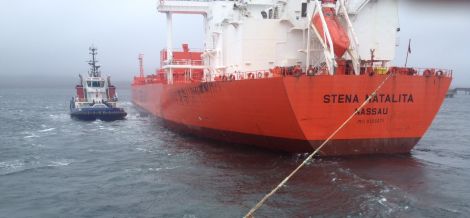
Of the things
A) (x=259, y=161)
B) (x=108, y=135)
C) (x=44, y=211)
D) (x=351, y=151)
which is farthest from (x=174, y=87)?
(x=44, y=211)

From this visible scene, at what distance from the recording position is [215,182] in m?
13.0

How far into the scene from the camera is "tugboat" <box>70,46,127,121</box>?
32.8 m

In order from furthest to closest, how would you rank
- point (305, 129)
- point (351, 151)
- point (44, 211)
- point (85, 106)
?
point (85, 106), point (351, 151), point (305, 129), point (44, 211)

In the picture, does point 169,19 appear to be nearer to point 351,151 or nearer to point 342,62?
point 342,62

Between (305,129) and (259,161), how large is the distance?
7.48 ft

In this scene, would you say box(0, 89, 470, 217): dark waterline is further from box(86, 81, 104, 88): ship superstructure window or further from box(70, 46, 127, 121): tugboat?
box(86, 81, 104, 88): ship superstructure window

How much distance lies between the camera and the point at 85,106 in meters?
34.1

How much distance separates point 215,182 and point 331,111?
4.85 m

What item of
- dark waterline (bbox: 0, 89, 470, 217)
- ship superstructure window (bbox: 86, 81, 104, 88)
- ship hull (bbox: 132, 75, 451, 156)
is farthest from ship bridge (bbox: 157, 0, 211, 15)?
ship hull (bbox: 132, 75, 451, 156)

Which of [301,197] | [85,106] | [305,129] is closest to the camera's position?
[301,197]

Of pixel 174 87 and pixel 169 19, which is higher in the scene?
pixel 169 19

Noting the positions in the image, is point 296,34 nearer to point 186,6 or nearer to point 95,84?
point 186,6

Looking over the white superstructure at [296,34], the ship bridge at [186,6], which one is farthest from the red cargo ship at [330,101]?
the ship bridge at [186,6]

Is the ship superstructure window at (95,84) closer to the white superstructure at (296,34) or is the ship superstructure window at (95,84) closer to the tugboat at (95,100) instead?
the tugboat at (95,100)
